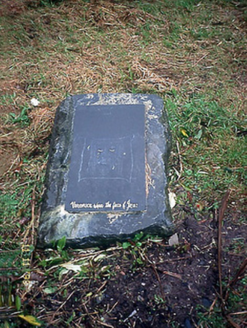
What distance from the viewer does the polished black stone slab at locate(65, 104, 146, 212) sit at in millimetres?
2299

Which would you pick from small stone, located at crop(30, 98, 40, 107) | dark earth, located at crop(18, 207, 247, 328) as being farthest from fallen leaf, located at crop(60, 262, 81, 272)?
small stone, located at crop(30, 98, 40, 107)

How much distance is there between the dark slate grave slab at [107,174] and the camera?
7.37ft

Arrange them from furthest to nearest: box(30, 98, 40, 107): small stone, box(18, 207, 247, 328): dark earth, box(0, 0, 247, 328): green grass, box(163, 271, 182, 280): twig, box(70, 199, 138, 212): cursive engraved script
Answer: box(30, 98, 40, 107): small stone, box(0, 0, 247, 328): green grass, box(70, 199, 138, 212): cursive engraved script, box(163, 271, 182, 280): twig, box(18, 207, 247, 328): dark earth

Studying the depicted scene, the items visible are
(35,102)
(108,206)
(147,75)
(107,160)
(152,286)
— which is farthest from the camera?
(147,75)

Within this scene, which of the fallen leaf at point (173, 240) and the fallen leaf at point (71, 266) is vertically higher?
the fallen leaf at point (173, 240)

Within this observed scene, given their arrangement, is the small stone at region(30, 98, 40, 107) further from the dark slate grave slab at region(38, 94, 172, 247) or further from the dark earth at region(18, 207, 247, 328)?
the dark earth at region(18, 207, 247, 328)

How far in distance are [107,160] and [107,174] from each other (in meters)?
0.09

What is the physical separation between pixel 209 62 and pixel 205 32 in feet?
1.40

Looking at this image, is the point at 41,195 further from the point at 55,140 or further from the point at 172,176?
the point at 172,176

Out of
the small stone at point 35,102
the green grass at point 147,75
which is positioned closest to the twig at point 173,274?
the green grass at point 147,75

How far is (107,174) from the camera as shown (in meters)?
2.37

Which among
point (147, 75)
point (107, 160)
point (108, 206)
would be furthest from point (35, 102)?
point (108, 206)

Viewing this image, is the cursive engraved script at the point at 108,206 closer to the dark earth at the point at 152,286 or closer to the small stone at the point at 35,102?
the dark earth at the point at 152,286

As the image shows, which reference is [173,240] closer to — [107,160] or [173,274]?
[173,274]
